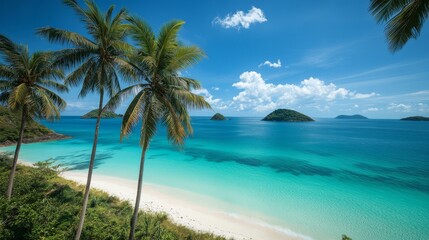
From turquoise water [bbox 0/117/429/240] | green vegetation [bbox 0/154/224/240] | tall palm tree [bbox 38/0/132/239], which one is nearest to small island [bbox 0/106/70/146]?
turquoise water [bbox 0/117/429/240]

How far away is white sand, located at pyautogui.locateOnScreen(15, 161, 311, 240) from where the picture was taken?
10.9 m

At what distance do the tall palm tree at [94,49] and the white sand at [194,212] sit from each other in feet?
22.5

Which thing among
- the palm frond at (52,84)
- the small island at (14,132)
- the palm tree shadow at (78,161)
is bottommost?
the palm tree shadow at (78,161)

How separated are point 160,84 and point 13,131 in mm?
48159

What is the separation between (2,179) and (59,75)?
8680 millimetres

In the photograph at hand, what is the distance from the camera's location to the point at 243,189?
58.0ft

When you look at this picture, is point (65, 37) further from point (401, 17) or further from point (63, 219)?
point (401, 17)

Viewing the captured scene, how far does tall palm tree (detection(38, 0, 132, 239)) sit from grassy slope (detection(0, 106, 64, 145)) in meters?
34.8

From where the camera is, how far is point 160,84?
668 centimetres

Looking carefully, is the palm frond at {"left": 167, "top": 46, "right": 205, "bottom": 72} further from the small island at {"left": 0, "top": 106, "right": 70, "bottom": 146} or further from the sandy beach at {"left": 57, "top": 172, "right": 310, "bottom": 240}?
the small island at {"left": 0, "top": 106, "right": 70, "bottom": 146}

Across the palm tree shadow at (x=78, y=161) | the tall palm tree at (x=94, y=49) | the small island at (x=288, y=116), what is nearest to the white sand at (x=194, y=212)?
the palm tree shadow at (x=78, y=161)

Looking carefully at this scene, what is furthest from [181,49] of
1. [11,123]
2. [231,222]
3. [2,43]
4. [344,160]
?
[11,123]

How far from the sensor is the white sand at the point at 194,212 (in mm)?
10875

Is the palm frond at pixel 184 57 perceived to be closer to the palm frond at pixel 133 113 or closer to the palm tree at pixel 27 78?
the palm frond at pixel 133 113
